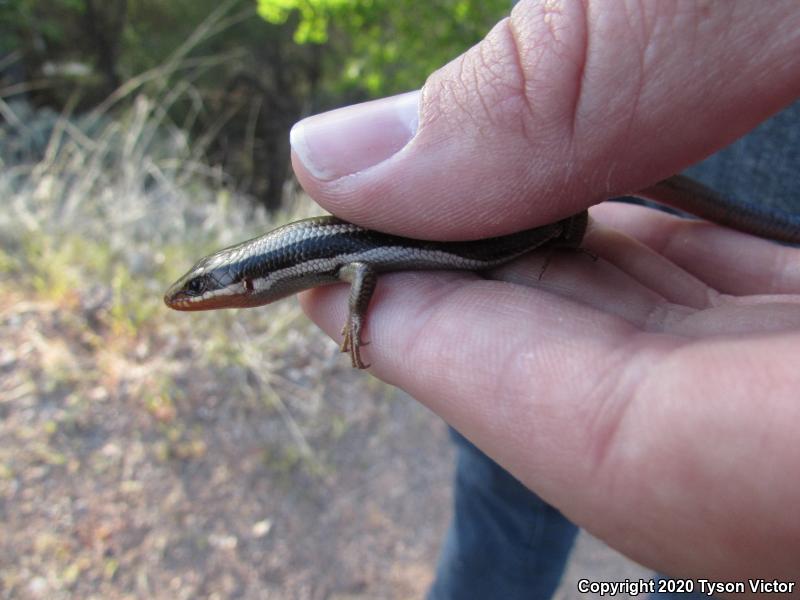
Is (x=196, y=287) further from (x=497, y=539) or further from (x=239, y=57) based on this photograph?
(x=239, y=57)

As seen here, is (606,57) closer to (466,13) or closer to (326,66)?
(466,13)

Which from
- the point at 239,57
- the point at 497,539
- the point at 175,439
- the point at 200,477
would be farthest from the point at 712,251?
the point at 239,57

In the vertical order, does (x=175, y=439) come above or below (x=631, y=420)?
below

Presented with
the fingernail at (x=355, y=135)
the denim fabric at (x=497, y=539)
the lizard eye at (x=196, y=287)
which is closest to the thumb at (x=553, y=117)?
the fingernail at (x=355, y=135)

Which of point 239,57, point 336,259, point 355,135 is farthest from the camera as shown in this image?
point 239,57

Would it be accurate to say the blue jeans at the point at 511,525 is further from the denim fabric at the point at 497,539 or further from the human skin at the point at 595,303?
the human skin at the point at 595,303

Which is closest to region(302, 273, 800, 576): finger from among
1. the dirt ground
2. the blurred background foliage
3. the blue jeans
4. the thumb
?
the thumb

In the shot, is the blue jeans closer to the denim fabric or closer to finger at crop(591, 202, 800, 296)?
the denim fabric

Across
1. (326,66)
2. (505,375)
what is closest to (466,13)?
(505,375)
